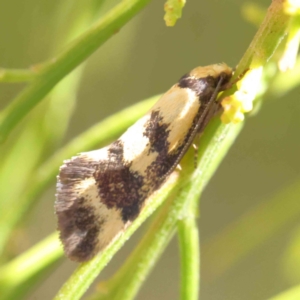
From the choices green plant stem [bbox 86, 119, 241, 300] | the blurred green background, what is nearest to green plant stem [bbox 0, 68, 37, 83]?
green plant stem [bbox 86, 119, 241, 300]

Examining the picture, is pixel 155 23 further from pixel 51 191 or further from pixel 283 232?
pixel 283 232

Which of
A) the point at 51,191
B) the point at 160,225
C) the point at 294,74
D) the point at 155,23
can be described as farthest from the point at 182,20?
the point at 160,225

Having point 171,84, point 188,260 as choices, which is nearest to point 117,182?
point 188,260

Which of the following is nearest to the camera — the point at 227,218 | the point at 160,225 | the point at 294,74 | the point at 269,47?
the point at 269,47

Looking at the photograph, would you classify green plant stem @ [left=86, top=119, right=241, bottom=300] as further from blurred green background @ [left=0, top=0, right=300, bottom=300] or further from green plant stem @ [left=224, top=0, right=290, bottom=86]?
blurred green background @ [left=0, top=0, right=300, bottom=300]

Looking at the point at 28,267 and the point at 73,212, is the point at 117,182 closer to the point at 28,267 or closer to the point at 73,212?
the point at 73,212
